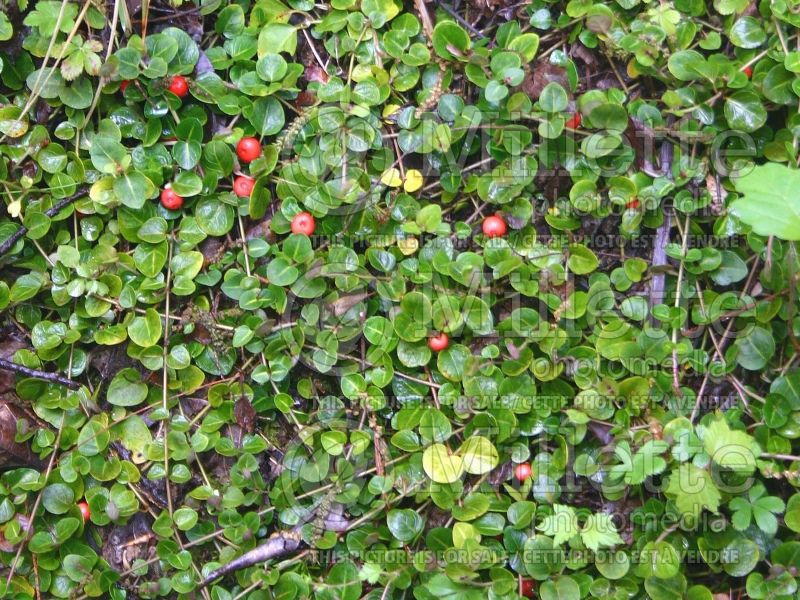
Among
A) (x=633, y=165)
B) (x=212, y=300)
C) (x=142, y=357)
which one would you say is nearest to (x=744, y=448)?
(x=633, y=165)

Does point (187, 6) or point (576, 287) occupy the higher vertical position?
point (187, 6)

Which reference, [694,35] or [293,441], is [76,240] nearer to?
[293,441]

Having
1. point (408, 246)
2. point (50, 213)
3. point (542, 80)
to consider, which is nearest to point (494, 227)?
point (408, 246)

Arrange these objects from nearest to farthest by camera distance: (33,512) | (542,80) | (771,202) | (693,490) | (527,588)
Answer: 1. (771,202)
2. (693,490)
3. (527,588)
4. (33,512)
5. (542,80)

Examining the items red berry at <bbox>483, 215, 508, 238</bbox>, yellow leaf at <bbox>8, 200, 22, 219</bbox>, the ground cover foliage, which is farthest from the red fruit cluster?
yellow leaf at <bbox>8, 200, 22, 219</bbox>

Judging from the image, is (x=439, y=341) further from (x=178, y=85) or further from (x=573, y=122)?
(x=178, y=85)

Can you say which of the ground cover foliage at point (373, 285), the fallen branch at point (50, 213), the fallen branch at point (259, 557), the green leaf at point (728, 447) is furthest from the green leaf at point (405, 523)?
the fallen branch at point (50, 213)

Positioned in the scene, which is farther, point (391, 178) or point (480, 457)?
point (391, 178)
